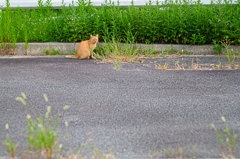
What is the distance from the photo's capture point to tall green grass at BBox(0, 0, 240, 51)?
8023 mm

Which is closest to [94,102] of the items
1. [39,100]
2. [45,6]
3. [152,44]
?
[39,100]

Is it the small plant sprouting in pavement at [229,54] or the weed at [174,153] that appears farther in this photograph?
the small plant sprouting in pavement at [229,54]

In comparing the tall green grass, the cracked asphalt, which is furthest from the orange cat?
the cracked asphalt

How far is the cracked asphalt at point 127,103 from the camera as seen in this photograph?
3072 millimetres

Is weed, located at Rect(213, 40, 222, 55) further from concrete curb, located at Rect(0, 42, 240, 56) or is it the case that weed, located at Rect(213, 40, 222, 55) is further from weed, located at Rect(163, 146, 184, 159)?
weed, located at Rect(163, 146, 184, 159)

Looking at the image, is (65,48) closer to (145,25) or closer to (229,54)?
(145,25)

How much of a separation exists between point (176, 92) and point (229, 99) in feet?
2.32

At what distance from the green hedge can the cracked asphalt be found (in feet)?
3.90

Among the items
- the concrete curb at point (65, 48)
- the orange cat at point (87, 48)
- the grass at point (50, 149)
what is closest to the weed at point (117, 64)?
the orange cat at point (87, 48)

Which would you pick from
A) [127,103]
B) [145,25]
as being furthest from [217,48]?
[127,103]

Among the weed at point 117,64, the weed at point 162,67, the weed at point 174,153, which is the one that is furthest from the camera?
the weed at point 117,64

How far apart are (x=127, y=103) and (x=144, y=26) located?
414 cm

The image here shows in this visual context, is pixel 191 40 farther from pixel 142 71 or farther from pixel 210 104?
pixel 210 104

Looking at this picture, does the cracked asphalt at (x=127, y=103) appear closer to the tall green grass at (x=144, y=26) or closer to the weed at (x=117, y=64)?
the weed at (x=117, y=64)
